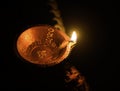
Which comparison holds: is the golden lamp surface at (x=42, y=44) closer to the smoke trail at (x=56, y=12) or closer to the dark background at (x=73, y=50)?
the dark background at (x=73, y=50)

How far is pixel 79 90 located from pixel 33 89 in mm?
364

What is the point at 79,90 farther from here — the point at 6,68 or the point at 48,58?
the point at 6,68

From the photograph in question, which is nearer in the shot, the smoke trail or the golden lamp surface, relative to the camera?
the golden lamp surface

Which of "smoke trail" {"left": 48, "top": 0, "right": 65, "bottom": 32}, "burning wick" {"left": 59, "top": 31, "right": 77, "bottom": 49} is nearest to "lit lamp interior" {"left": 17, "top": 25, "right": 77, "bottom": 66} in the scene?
"burning wick" {"left": 59, "top": 31, "right": 77, "bottom": 49}

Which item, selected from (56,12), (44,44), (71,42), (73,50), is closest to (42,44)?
(44,44)

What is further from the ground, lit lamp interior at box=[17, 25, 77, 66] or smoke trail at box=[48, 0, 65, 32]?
smoke trail at box=[48, 0, 65, 32]

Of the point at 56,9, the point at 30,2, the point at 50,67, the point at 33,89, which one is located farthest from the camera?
the point at 30,2

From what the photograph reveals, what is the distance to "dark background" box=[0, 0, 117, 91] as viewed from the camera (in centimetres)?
226

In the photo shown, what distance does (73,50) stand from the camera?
277cm

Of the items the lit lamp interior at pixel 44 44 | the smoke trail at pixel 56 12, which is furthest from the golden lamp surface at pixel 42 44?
the smoke trail at pixel 56 12

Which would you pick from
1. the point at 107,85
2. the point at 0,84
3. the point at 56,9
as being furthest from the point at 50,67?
the point at 56,9

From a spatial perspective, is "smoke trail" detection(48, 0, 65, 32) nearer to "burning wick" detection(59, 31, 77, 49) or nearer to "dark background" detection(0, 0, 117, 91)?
"dark background" detection(0, 0, 117, 91)

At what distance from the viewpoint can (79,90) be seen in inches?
88.1

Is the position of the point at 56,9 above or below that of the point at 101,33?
above
